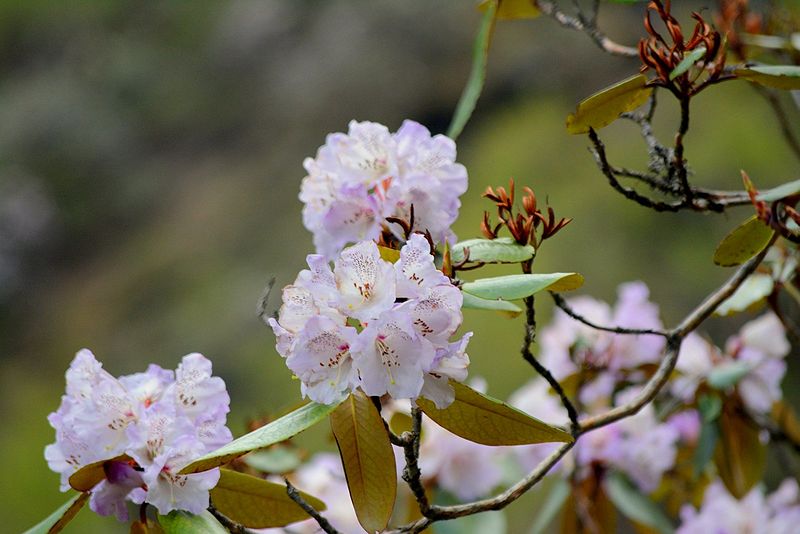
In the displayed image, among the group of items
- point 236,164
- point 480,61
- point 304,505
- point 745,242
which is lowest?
point 304,505

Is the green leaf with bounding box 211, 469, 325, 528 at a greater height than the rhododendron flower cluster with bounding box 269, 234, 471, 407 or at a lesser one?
lesser

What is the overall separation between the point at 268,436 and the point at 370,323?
8 cm

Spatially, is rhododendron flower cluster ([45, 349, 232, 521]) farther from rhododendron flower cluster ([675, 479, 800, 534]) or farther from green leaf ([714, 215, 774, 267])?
rhododendron flower cluster ([675, 479, 800, 534])

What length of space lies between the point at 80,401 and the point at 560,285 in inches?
11.2

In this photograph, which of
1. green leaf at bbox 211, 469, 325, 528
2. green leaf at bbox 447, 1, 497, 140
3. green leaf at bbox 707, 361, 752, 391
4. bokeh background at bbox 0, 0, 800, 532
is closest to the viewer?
green leaf at bbox 211, 469, 325, 528

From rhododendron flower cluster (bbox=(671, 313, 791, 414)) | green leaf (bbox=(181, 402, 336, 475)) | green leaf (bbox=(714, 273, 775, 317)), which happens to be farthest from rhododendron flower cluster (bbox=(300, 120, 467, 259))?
rhododendron flower cluster (bbox=(671, 313, 791, 414))

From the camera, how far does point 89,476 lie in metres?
0.48

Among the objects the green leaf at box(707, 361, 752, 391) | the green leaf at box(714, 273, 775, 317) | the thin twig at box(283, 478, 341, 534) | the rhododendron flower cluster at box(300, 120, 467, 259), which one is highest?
the rhododendron flower cluster at box(300, 120, 467, 259)

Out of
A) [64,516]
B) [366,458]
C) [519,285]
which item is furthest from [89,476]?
[519,285]

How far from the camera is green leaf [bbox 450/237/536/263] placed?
500 millimetres

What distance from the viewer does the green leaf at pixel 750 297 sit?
73 centimetres

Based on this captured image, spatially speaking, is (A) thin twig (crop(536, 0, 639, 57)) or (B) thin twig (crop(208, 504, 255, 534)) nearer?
(B) thin twig (crop(208, 504, 255, 534))

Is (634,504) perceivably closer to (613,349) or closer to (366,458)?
(613,349)

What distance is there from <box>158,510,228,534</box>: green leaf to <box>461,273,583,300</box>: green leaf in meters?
0.19
